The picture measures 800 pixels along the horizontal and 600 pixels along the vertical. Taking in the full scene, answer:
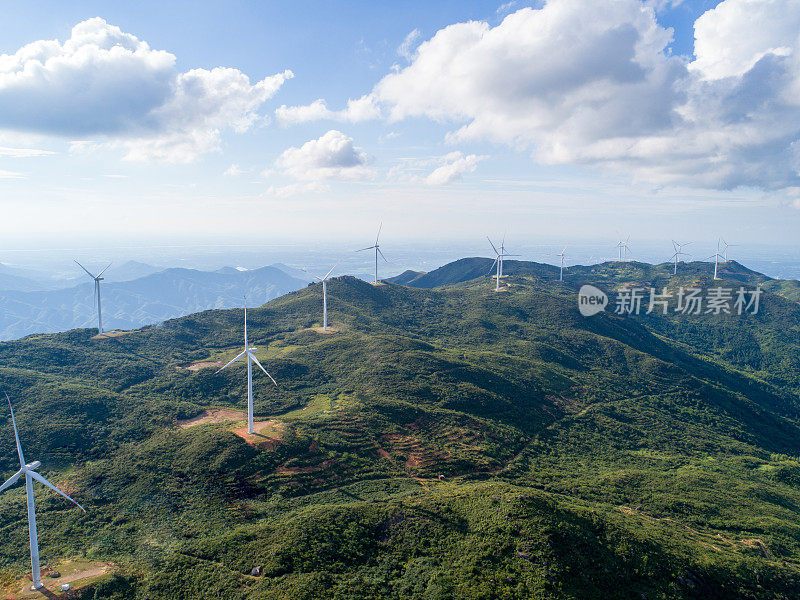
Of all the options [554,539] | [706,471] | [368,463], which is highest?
[554,539]

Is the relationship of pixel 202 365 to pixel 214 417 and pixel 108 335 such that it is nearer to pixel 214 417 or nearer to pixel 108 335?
pixel 214 417

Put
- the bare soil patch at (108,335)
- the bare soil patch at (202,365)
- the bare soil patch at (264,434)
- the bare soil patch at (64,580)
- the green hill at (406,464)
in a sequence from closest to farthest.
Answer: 1. the bare soil patch at (64,580)
2. the green hill at (406,464)
3. the bare soil patch at (264,434)
4. the bare soil patch at (202,365)
5. the bare soil patch at (108,335)

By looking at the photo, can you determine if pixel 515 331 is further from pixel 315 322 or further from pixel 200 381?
pixel 200 381

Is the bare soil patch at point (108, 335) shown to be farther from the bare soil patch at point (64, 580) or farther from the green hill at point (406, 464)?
the bare soil patch at point (64, 580)

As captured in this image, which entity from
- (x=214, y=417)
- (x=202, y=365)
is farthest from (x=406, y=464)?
(x=202, y=365)

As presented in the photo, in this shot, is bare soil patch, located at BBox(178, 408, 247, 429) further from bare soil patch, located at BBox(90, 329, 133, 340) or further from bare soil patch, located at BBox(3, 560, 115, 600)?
bare soil patch, located at BBox(90, 329, 133, 340)

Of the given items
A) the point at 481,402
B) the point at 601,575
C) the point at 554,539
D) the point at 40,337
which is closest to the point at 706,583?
the point at 601,575

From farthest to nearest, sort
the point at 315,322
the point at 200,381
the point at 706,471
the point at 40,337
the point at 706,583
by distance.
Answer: the point at 315,322
the point at 40,337
the point at 200,381
the point at 706,471
the point at 706,583

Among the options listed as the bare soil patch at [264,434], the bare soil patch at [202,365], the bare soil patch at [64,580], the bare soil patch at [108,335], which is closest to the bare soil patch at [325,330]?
the bare soil patch at [202,365]
